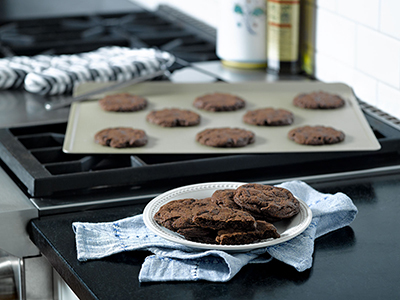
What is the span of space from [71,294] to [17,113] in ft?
2.04

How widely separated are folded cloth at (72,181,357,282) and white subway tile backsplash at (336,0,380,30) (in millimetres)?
568

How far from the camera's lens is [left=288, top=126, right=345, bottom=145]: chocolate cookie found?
1128 mm

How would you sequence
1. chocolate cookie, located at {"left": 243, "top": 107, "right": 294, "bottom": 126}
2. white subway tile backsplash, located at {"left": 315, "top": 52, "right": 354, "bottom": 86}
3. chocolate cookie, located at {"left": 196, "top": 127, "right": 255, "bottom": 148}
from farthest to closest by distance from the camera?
white subway tile backsplash, located at {"left": 315, "top": 52, "right": 354, "bottom": 86}, chocolate cookie, located at {"left": 243, "top": 107, "right": 294, "bottom": 126}, chocolate cookie, located at {"left": 196, "top": 127, "right": 255, "bottom": 148}

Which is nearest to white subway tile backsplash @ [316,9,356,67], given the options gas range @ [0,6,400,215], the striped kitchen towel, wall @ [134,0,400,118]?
wall @ [134,0,400,118]

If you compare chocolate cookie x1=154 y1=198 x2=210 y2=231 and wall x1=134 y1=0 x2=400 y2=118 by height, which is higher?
wall x1=134 y1=0 x2=400 y2=118

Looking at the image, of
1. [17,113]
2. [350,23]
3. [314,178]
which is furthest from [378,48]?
[17,113]

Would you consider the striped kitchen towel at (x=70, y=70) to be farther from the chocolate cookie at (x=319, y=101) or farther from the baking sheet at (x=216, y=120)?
the chocolate cookie at (x=319, y=101)

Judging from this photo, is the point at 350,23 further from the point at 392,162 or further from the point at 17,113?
the point at 17,113

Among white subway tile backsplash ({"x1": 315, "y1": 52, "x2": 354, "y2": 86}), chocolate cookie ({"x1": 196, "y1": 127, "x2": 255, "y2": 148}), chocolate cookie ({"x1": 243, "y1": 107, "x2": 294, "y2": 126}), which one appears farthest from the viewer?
white subway tile backsplash ({"x1": 315, "y1": 52, "x2": 354, "y2": 86})

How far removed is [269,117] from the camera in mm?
1239

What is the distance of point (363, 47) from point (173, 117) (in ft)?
1.50

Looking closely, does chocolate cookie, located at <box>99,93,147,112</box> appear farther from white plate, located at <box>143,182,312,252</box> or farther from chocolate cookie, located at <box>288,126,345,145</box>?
white plate, located at <box>143,182,312,252</box>

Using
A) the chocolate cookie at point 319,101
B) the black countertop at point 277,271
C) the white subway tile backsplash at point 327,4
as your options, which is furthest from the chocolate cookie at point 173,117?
the white subway tile backsplash at point 327,4

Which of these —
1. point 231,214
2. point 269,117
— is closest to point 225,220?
point 231,214
